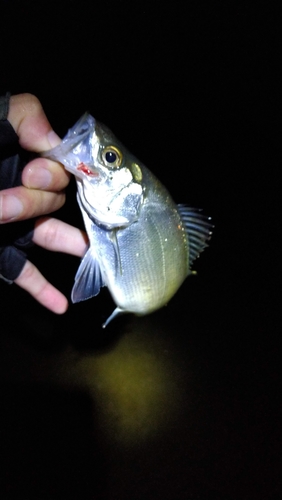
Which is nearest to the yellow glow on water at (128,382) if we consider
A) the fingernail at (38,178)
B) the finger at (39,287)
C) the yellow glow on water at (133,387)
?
the yellow glow on water at (133,387)

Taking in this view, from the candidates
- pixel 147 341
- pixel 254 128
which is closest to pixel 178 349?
pixel 147 341

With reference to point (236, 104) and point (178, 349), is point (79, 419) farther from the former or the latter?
point (236, 104)

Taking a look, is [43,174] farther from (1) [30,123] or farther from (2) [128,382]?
(2) [128,382]

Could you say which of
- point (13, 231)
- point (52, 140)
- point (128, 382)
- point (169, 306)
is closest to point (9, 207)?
point (52, 140)

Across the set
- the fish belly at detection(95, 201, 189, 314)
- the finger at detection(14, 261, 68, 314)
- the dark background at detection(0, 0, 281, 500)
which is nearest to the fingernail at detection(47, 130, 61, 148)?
the fish belly at detection(95, 201, 189, 314)

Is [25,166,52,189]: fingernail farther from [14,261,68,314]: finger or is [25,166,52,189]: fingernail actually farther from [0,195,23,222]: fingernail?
[14,261,68,314]: finger

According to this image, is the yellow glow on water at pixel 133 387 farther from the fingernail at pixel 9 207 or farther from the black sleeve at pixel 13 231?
the fingernail at pixel 9 207
